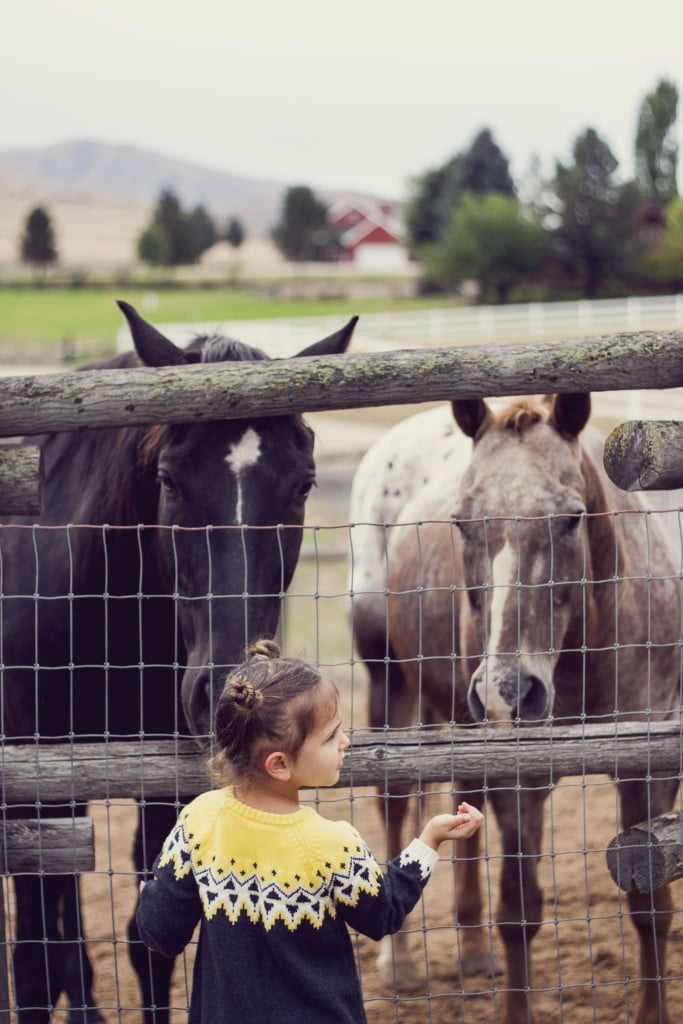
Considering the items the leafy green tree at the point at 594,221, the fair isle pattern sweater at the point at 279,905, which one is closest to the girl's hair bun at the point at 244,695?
the fair isle pattern sweater at the point at 279,905

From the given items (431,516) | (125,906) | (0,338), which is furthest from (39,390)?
(0,338)

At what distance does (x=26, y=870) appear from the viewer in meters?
3.14

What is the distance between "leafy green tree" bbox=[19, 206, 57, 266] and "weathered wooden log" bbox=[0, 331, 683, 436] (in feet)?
231

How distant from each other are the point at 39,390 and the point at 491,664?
150 centimetres

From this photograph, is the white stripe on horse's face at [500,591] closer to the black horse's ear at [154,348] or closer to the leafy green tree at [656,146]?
the black horse's ear at [154,348]

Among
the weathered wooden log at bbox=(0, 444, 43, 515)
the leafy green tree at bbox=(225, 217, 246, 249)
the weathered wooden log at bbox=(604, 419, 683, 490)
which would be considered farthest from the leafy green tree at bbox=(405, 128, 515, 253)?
the weathered wooden log at bbox=(0, 444, 43, 515)

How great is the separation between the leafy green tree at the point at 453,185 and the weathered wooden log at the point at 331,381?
187 ft

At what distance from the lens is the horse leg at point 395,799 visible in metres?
4.68

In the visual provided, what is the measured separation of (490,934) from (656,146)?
67304 mm

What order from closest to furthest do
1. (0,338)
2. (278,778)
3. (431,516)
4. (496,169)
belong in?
(278,778) → (431,516) → (0,338) → (496,169)

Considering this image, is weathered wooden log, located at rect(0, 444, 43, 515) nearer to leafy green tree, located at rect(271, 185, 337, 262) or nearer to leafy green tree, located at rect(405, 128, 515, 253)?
leafy green tree, located at rect(405, 128, 515, 253)

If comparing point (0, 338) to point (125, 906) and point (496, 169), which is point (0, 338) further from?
point (125, 906)

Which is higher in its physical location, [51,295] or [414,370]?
[51,295]

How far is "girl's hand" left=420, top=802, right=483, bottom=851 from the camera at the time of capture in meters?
2.30
